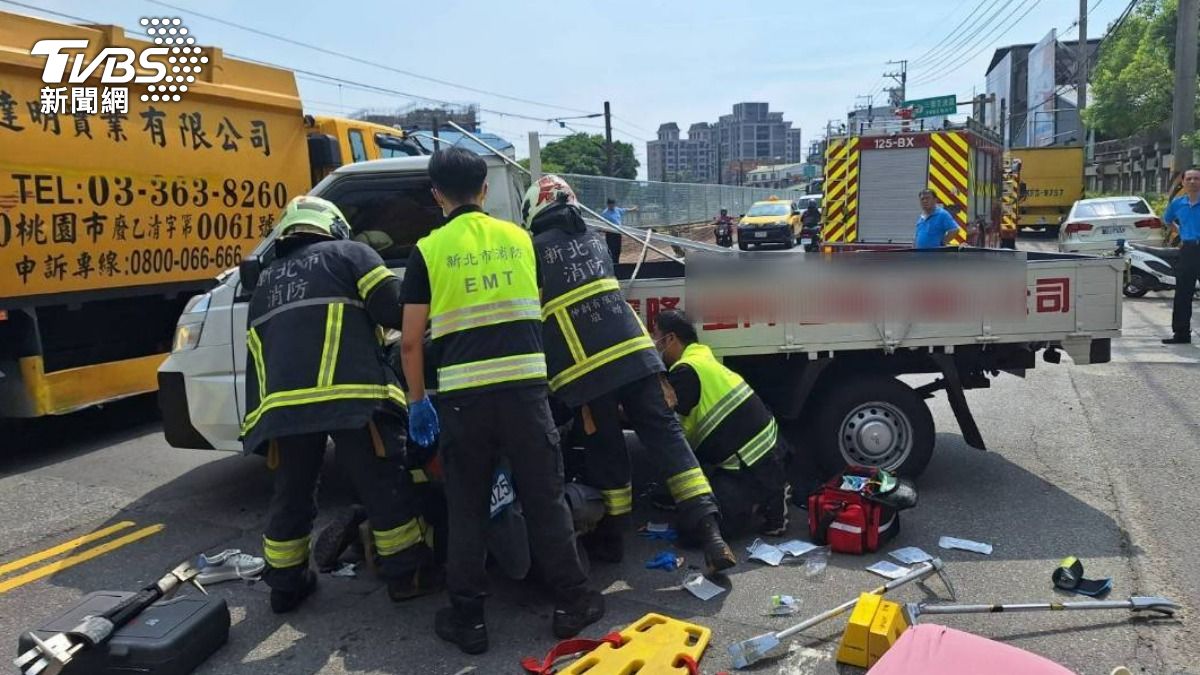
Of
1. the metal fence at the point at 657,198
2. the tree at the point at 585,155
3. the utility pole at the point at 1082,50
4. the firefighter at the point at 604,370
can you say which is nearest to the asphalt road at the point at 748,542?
the firefighter at the point at 604,370

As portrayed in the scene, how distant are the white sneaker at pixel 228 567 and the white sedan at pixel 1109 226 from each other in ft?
47.8

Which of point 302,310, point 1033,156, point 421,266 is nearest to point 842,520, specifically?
point 421,266

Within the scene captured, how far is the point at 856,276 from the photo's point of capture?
499cm

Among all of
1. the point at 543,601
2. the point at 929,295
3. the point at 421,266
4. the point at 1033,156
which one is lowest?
the point at 543,601

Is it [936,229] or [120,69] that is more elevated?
[120,69]

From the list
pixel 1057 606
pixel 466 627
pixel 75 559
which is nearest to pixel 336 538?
pixel 466 627

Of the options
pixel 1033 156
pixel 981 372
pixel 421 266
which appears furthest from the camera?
pixel 1033 156

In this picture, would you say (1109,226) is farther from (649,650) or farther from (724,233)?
(649,650)

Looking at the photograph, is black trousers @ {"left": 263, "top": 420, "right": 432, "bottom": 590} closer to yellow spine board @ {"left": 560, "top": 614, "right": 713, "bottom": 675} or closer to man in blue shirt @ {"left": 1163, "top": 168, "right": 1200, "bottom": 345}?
yellow spine board @ {"left": 560, "top": 614, "right": 713, "bottom": 675}

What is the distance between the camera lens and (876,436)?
5.12m

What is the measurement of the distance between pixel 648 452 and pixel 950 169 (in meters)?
11.8

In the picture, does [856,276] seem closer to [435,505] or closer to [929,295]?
[929,295]

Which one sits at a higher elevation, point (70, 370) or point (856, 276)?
point (856, 276)

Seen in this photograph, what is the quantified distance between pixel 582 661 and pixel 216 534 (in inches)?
105
